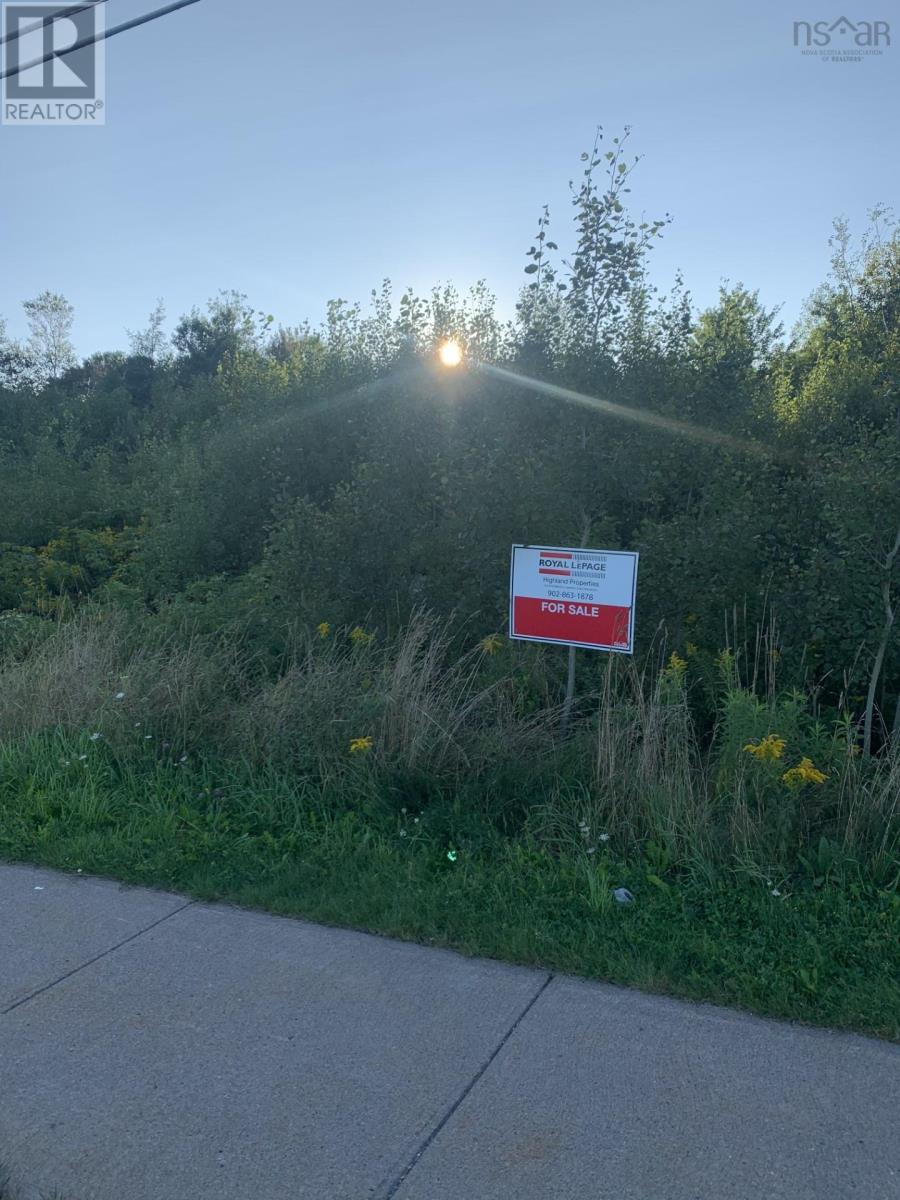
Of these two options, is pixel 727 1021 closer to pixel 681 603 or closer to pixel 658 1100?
pixel 658 1100

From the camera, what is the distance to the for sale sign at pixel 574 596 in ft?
20.4

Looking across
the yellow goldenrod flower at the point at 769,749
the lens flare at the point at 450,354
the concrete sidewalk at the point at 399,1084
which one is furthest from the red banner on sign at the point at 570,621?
the lens flare at the point at 450,354

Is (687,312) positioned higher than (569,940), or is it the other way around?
(687,312)

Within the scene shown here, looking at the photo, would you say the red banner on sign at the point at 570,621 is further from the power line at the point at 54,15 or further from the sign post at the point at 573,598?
the power line at the point at 54,15

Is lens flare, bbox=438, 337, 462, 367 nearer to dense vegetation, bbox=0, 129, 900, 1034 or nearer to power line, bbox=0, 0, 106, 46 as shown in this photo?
dense vegetation, bbox=0, 129, 900, 1034

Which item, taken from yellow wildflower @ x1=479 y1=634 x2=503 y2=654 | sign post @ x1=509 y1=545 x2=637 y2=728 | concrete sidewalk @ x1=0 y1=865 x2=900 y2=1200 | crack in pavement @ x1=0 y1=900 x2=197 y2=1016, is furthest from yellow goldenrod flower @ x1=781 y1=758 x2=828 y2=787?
crack in pavement @ x1=0 y1=900 x2=197 y2=1016

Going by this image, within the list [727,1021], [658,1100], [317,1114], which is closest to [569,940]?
[727,1021]

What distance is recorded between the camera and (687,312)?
25.7ft

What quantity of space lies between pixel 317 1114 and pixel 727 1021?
1.53 metres

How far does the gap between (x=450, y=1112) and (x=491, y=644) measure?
4.33 metres

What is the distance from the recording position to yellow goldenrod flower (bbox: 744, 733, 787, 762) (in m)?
5.22

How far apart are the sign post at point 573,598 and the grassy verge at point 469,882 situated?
49.1 inches

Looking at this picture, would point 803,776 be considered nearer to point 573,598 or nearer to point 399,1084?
point 573,598

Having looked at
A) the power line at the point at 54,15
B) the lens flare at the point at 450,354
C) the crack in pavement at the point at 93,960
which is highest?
the power line at the point at 54,15
